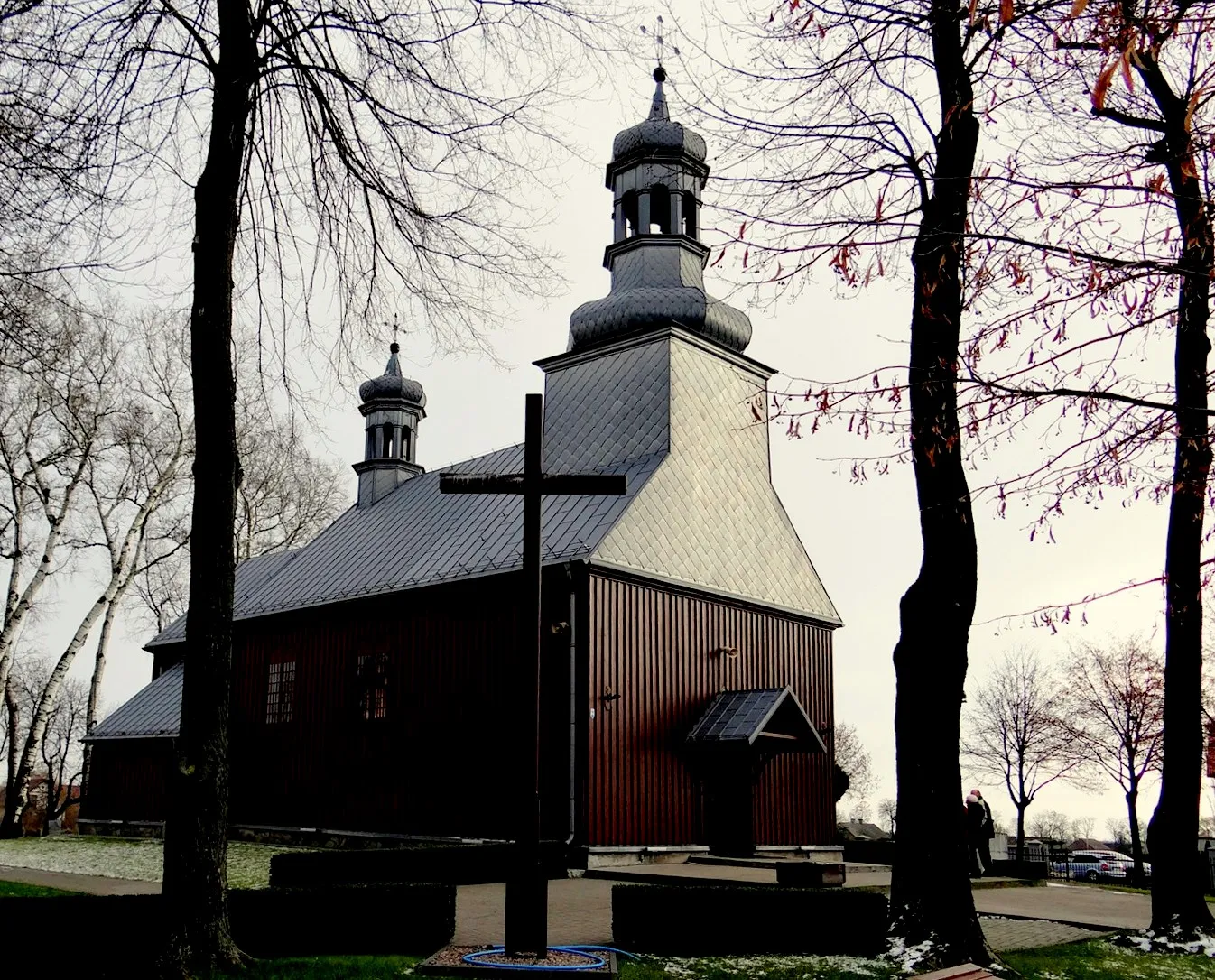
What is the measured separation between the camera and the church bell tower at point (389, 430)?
28.6 m

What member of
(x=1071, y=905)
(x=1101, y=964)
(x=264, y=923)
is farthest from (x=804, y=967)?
(x=1071, y=905)

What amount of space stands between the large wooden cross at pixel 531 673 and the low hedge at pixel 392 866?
332cm

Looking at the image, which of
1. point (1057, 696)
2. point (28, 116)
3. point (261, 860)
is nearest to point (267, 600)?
point (261, 860)

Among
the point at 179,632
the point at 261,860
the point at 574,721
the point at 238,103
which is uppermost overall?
the point at 238,103

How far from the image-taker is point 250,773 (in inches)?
941

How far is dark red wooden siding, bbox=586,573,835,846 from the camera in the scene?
59.3 ft

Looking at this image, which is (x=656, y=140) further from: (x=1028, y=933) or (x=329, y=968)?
(x=329, y=968)

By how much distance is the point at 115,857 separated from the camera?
20484 millimetres

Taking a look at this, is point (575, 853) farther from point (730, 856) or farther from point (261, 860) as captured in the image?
point (261, 860)

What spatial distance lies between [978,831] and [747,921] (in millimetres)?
10161

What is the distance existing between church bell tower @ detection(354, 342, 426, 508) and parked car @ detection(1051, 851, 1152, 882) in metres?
18.3

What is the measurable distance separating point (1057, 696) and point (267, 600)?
28.1 metres

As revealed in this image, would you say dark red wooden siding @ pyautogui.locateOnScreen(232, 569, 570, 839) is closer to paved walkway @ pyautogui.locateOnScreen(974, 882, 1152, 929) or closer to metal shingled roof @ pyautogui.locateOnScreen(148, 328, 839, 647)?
metal shingled roof @ pyautogui.locateOnScreen(148, 328, 839, 647)

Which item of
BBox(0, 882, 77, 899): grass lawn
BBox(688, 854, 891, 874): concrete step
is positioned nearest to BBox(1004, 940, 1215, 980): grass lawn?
BBox(688, 854, 891, 874): concrete step
